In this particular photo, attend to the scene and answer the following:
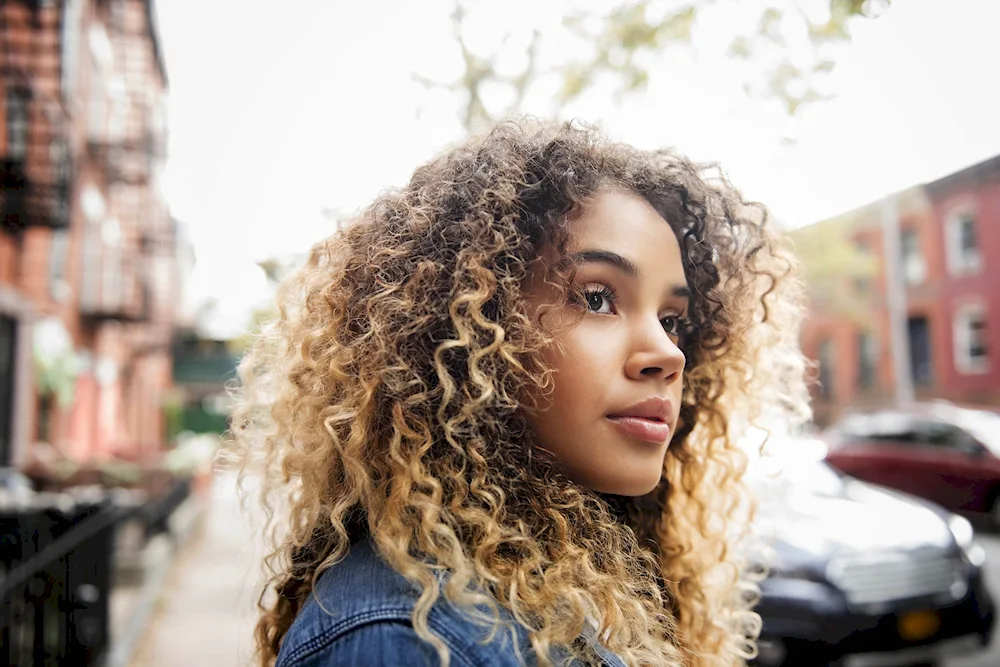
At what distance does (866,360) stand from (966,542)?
22.8 metres

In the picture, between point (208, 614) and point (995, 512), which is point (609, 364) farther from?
point (995, 512)

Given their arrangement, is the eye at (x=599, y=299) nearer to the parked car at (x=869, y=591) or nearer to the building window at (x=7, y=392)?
the parked car at (x=869, y=591)

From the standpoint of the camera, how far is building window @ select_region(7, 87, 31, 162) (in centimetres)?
978

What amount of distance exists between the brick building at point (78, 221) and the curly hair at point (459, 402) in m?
8.16

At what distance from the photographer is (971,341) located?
22516mm

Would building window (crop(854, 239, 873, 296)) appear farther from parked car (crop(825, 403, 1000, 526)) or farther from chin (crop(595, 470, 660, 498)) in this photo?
chin (crop(595, 470, 660, 498))

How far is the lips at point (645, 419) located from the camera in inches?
55.0

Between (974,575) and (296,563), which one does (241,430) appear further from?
(974,575)

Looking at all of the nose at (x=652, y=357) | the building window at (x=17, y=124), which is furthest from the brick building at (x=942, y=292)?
the nose at (x=652, y=357)

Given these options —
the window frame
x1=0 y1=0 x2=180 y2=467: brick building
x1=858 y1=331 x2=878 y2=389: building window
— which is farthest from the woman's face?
x1=858 y1=331 x2=878 y2=389: building window

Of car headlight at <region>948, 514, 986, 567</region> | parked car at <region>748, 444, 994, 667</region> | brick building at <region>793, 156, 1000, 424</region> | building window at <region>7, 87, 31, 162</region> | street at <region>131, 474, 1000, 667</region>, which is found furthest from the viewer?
brick building at <region>793, 156, 1000, 424</region>

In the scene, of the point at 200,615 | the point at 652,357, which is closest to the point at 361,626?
the point at 652,357

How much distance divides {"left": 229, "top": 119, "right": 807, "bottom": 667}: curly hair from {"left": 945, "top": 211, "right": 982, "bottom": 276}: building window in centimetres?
2322

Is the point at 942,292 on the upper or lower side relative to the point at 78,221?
lower
